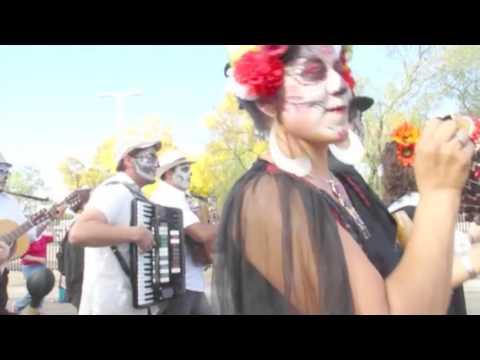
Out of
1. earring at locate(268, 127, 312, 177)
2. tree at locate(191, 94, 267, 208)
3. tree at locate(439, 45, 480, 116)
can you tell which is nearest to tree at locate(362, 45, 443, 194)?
tree at locate(439, 45, 480, 116)

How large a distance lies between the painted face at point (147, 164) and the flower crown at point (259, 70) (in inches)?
19.7

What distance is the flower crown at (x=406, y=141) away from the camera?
2.63 meters

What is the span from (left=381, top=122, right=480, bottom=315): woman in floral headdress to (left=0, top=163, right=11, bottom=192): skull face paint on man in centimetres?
168

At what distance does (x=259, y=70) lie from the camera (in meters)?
2.53

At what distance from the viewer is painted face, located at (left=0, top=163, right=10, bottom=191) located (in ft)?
9.28

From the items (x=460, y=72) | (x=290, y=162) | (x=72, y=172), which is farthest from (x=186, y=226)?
(x=460, y=72)

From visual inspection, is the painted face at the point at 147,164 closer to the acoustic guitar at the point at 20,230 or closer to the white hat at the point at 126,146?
the white hat at the point at 126,146

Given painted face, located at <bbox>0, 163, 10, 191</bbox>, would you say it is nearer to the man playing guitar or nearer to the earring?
the man playing guitar

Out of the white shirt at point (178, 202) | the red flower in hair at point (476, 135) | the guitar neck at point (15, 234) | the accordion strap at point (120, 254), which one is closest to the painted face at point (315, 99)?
the red flower in hair at point (476, 135)

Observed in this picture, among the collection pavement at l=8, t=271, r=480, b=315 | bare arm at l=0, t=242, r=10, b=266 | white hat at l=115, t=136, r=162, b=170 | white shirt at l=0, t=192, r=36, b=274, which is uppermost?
white hat at l=115, t=136, r=162, b=170

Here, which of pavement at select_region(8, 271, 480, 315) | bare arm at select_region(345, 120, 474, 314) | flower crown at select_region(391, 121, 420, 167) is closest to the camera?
bare arm at select_region(345, 120, 474, 314)

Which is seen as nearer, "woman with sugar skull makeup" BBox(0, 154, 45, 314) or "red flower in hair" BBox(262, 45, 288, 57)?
"red flower in hair" BBox(262, 45, 288, 57)

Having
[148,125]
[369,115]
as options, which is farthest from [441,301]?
[148,125]
